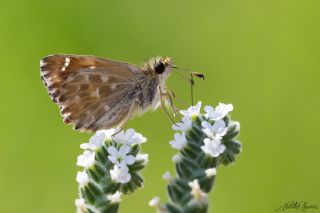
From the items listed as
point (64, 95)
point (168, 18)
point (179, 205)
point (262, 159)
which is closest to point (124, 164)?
point (179, 205)

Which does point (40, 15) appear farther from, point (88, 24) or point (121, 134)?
point (121, 134)

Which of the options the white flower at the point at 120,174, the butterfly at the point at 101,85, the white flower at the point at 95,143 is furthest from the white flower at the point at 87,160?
the butterfly at the point at 101,85

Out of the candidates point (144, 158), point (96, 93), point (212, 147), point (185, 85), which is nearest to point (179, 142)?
point (212, 147)

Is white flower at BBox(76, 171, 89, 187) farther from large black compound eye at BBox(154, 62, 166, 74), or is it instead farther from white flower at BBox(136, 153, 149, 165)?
large black compound eye at BBox(154, 62, 166, 74)

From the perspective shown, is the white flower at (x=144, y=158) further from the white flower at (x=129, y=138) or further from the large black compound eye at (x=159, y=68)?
the large black compound eye at (x=159, y=68)

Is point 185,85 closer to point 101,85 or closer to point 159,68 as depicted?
point 159,68
